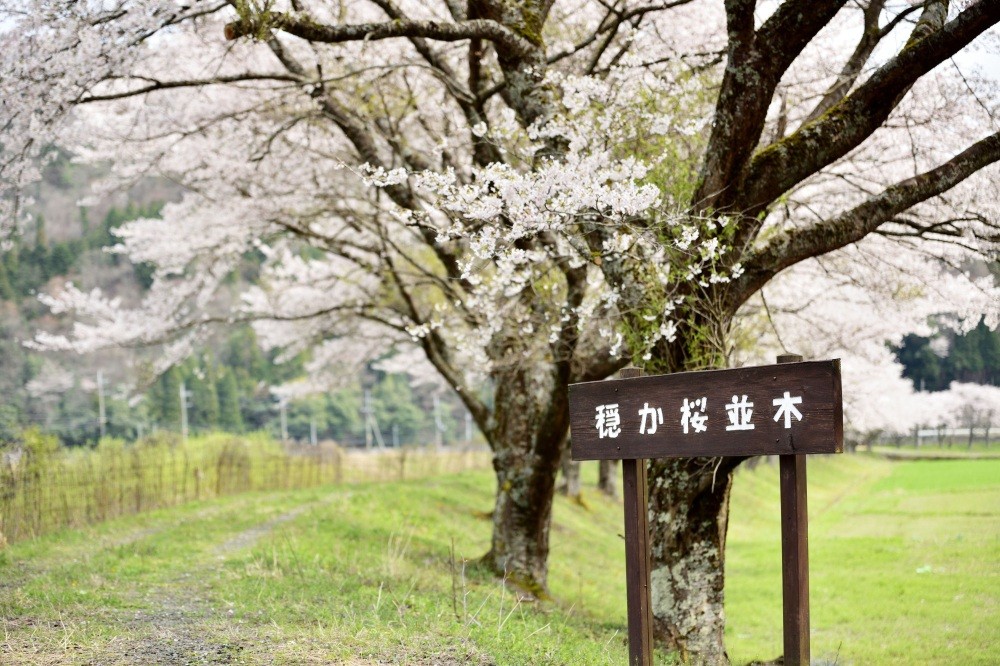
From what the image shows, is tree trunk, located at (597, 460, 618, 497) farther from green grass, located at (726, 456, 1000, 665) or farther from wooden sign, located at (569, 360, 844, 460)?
wooden sign, located at (569, 360, 844, 460)

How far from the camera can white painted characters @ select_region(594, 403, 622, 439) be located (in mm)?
4137

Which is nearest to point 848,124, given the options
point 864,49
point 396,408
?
point 864,49

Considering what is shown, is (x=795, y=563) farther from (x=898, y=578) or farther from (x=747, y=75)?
(x=898, y=578)

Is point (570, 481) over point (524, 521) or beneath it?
beneath

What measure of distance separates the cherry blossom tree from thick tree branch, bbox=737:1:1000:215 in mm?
13

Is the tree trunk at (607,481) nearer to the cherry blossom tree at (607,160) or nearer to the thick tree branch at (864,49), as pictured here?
the cherry blossom tree at (607,160)

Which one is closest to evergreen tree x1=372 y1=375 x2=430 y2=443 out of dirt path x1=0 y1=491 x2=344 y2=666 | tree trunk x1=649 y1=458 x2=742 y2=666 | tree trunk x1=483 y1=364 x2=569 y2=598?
tree trunk x1=483 y1=364 x2=569 y2=598

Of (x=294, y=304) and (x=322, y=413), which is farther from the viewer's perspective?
(x=322, y=413)

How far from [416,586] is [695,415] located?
363cm

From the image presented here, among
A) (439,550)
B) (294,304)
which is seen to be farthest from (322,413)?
(439,550)

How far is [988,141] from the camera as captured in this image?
17.3 ft

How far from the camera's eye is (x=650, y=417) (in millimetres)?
3994

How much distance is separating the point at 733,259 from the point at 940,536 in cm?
880

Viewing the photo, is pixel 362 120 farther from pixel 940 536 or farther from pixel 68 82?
pixel 940 536
